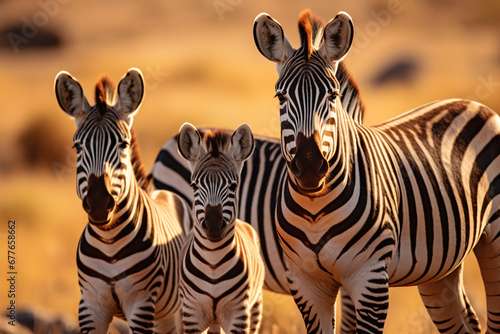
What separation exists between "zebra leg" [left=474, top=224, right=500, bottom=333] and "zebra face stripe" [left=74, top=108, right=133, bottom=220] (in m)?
3.70

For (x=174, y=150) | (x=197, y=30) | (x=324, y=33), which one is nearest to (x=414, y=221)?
(x=324, y=33)

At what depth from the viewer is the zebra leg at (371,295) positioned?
6070mm

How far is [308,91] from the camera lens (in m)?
5.95

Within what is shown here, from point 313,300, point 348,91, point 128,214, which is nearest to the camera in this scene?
point 313,300

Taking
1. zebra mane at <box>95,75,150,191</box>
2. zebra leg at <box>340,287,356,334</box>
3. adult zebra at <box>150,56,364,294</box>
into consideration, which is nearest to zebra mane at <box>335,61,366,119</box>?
adult zebra at <box>150,56,364,294</box>

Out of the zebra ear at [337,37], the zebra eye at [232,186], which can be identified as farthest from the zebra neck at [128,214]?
the zebra ear at [337,37]

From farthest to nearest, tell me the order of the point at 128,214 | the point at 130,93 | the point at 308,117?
the point at 130,93 → the point at 128,214 → the point at 308,117

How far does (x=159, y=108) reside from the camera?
1056 inches

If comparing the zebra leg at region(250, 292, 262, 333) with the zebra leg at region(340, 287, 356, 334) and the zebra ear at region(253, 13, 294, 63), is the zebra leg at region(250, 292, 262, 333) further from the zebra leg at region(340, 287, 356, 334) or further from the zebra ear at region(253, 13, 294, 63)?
the zebra ear at region(253, 13, 294, 63)

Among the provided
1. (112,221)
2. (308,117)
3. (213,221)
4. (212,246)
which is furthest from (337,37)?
(112,221)

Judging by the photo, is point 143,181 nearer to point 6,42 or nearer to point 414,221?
point 414,221

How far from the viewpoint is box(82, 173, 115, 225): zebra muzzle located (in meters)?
6.13

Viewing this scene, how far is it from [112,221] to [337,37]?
2.49m

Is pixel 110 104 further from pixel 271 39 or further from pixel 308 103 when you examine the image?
pixel 308 103
